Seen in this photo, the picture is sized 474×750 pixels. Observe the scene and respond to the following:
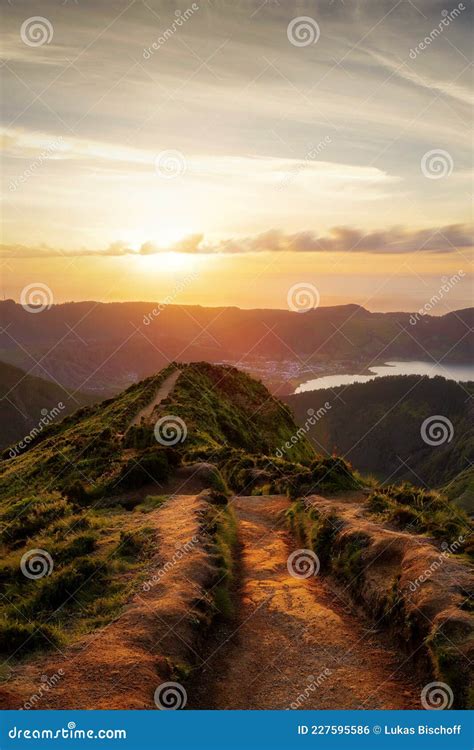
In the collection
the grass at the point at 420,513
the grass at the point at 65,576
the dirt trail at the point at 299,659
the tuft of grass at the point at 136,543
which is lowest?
the grass at the point at 65,576

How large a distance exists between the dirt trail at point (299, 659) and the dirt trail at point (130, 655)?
2.76 ft

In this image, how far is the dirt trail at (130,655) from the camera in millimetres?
8277

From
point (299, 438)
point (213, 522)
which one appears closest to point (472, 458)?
point (299, 438)

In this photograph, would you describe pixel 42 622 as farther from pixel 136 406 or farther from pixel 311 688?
pixel 136 406

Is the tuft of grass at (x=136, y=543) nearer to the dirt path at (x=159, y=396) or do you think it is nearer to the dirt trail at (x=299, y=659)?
the dirt trail at (x=299, y=659)

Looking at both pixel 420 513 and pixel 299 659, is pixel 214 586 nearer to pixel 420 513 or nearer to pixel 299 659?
pixel 299 659

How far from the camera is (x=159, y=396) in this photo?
178ft

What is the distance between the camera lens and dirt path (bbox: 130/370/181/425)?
147 feet

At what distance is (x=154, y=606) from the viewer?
11125 millimetres

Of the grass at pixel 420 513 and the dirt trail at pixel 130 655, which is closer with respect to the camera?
the dirt trail at pixel 130 655

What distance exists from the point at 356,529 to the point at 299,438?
134ft

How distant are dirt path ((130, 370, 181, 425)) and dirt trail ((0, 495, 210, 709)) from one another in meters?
29.6

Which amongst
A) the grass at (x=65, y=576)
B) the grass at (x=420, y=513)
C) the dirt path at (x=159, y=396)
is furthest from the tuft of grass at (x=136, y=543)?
the dirt path at (x=159, y=396)

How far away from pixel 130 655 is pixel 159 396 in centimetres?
4529
